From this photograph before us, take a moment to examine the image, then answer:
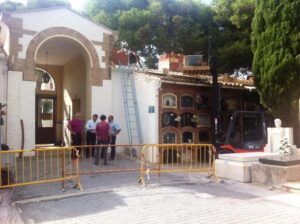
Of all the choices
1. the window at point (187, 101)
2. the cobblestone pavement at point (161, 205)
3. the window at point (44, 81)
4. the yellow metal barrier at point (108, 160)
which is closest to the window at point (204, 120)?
the window at point (187, 101)

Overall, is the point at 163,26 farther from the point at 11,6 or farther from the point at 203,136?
the point at 11,6

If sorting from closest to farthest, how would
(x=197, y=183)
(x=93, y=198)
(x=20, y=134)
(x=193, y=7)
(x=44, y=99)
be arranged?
(x=93, y=198) → (x=197, y=183) → (x=20, y=134) → (x=44, y=99) → (x=193, y=7)

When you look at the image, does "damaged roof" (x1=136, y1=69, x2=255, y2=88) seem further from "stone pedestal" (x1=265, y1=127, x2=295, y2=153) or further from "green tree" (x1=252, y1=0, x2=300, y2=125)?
"stone pedestal" (x1=265, y1=127, x2=295, y2=153)

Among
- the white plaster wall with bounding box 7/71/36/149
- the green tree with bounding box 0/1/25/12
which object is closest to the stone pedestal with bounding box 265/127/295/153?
the white plaster wall with bounding box 7/71/36/149

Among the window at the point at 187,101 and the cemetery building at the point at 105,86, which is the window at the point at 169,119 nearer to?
the cemetery building at the point at 105,86

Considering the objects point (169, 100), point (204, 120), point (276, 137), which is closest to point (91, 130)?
point (169, 100)

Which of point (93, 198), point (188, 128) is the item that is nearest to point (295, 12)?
point (188, 128)

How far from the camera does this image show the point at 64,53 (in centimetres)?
1839

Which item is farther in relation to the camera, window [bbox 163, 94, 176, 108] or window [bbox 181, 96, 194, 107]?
window [bbox 181, 96, 194, 107]

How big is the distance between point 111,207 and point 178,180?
3645 mm

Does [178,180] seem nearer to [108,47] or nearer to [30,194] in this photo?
[30,194]

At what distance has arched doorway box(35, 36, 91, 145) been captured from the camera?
57.1ft

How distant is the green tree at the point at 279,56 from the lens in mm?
12820

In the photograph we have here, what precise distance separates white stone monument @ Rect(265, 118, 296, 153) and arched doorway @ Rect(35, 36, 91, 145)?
8.05 meters
